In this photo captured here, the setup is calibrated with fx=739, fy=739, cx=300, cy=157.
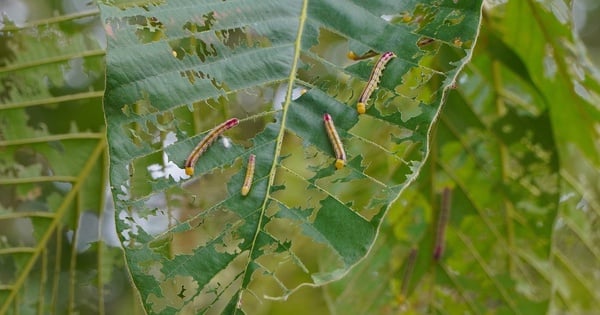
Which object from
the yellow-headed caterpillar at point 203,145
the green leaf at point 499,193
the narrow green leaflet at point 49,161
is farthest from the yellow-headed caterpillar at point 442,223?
the yellow-headed caterpillar at point 203,145

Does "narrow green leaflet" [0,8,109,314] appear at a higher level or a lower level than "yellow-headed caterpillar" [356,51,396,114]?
lower

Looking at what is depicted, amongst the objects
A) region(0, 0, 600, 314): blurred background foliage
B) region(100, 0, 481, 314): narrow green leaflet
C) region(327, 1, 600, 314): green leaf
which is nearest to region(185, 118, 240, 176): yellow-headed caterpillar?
region(100, 0, 481, 314): narrow green leaflet

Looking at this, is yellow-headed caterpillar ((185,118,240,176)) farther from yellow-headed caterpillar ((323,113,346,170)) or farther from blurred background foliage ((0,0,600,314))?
blurred background foliage ((0,0,600,314))

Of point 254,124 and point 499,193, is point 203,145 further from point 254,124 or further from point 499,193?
point 499,193

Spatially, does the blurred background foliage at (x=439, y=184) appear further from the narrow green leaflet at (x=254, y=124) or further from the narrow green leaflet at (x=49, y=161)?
the narrow green leaflet at (x=254, y=124)

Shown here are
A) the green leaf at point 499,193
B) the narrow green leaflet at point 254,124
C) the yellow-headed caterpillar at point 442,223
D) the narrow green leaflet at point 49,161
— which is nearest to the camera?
the narrow green leaflet at point 254,124

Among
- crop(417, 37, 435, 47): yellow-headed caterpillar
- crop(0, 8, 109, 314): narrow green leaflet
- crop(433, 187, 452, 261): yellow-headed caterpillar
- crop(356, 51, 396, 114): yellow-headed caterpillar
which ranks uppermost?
crop(417, 37, 435, 47): yellow-headed caterpillar

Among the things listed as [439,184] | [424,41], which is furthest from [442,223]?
[424,41]
